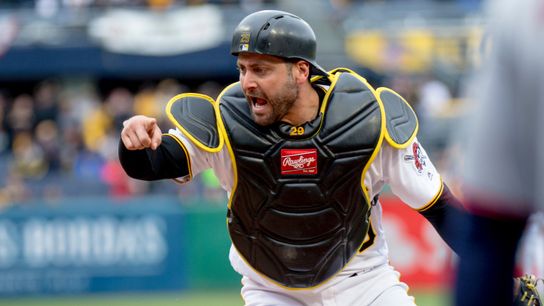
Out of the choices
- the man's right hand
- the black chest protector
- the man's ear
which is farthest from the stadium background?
the man's right hand

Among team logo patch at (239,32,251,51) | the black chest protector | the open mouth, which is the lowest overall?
the black chest protector

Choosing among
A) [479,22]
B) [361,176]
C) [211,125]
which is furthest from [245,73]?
[479,22]

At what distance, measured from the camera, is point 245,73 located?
5266 mm

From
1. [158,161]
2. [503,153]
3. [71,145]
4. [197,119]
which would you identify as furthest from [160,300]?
[503,153]

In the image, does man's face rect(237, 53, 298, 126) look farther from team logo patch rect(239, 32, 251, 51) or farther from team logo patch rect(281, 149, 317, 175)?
team logo patch rect(281, 149, 317, 175)

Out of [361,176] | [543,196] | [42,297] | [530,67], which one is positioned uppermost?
[530,67]

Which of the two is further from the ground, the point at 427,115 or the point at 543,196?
the point at 543,196

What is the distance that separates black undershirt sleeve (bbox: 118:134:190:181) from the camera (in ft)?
17.1

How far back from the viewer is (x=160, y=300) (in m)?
13.6

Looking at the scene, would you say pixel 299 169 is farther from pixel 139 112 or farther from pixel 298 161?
pixel 139 112

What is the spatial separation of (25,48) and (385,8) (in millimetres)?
6681

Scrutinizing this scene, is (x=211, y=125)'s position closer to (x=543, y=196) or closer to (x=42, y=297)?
(x=543, y=196)

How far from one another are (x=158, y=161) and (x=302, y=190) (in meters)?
0.71

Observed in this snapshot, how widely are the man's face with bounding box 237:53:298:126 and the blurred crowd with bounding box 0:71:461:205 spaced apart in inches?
389
